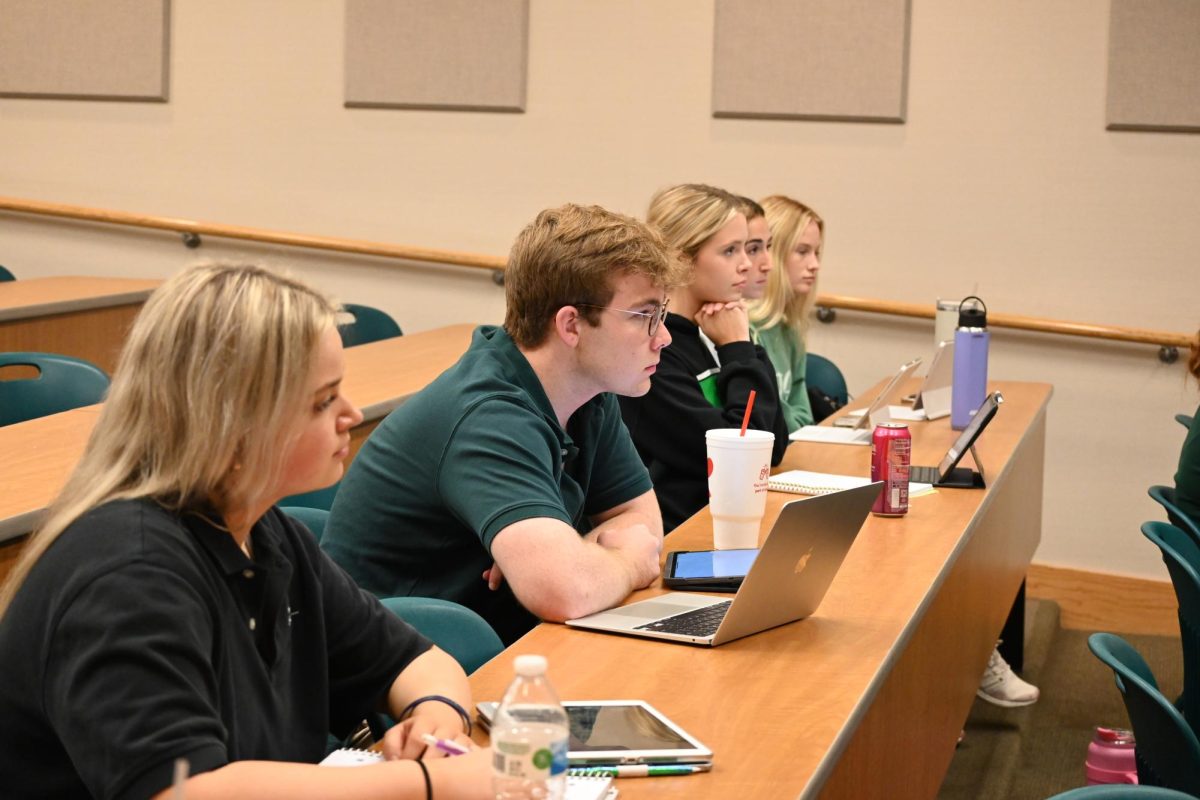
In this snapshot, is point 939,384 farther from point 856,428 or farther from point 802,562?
point 802,562

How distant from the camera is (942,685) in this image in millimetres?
2445

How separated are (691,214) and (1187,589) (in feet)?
4.90

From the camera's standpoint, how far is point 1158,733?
69.7 inches

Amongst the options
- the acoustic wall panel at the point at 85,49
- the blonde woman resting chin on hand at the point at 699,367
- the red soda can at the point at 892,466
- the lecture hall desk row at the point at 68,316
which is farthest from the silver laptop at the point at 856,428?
the acoustic wall panel at the point at 85,49

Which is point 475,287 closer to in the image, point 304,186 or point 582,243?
point 304,186

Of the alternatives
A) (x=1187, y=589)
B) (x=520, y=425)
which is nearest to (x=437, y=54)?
(x=520, y=425)

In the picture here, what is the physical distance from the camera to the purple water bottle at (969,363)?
3584mm

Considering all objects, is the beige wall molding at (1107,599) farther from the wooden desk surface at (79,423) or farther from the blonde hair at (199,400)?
the blonde hair at (199,400)

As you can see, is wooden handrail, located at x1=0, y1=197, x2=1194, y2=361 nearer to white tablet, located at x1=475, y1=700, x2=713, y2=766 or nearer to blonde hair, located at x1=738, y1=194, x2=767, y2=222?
blonde hair, located at x1=738, y1=194, x2=767, y2=222

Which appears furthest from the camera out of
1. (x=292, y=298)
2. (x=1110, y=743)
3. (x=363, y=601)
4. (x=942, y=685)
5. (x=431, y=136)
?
(x=431, y=136)

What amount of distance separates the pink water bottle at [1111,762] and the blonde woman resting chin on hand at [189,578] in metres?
2.36

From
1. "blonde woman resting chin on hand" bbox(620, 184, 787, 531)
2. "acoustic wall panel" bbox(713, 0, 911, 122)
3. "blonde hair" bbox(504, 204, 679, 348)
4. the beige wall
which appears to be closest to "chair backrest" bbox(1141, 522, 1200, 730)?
"blonde woman resting chin on hand" bbox(620, 184, 787, 531)

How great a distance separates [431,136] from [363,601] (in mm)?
4286

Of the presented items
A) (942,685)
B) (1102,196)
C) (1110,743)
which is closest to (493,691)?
(942,685)
